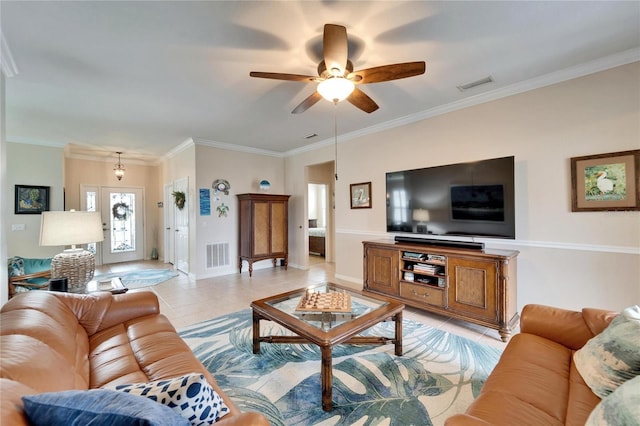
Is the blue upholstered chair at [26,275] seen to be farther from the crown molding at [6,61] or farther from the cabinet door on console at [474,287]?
the cabinet door on console at [474,287]

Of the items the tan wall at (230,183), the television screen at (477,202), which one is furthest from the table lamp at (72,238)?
the television screen at (477,202)

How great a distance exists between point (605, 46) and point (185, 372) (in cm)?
399

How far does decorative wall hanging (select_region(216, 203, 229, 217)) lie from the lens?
5273 millimetres

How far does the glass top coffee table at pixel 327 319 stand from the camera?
1.72 metres

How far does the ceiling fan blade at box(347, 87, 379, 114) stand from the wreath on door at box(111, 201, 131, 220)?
22.7 ft

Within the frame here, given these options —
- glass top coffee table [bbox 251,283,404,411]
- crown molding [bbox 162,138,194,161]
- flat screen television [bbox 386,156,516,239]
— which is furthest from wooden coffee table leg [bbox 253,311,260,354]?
crown molding [bbox 162,138,194,161]

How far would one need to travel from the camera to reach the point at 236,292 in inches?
164

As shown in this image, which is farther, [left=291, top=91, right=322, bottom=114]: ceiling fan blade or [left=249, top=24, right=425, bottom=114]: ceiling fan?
[left=291, top=91, right=322, bottom=114]: ceiling fan blade

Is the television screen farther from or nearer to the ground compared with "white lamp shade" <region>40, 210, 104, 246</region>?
farther from the ground

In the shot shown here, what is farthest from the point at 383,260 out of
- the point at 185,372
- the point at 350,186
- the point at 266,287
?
the point at 185,372

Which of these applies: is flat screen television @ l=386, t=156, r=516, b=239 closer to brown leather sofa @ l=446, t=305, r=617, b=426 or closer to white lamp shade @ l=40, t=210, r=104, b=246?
→ brown leather sofa @ l=446, t=305, r=617, b=426

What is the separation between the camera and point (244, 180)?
5633mm

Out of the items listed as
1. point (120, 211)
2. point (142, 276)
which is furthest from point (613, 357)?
point (120, 211)

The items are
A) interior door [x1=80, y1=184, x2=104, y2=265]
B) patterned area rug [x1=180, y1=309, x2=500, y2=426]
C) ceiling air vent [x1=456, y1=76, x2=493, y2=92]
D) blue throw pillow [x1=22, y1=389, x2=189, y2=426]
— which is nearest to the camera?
blue throw pillow [x1=22, y1=389, x2=189, y2=426]
